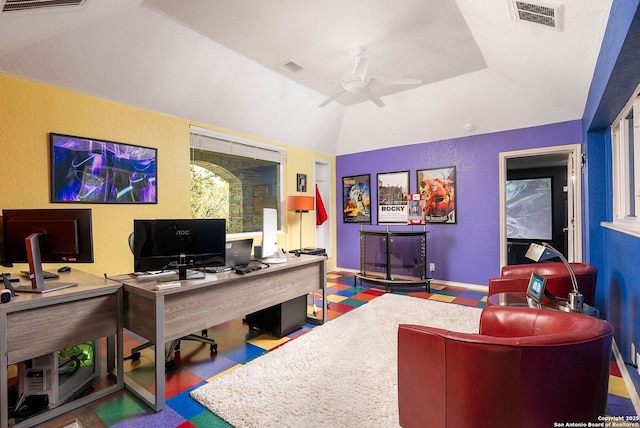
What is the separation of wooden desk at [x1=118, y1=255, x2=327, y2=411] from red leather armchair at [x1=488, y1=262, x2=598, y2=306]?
222 centimetres

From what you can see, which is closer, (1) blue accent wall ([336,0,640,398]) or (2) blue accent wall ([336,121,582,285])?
(1) blue accent wall ([336,0,640,398])

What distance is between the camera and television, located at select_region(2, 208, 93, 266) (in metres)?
2.18

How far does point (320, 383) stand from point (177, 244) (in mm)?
1587

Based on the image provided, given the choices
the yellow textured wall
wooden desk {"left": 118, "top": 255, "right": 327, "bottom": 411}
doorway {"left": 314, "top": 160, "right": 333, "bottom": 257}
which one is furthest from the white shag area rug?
doorway {"left": 314, "top": 160, "right": 333, "bottom": 257}

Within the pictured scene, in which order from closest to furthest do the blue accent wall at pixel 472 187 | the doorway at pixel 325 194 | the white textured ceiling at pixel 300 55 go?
the white textured ceiling at pixel 300 55 < the blue accent wall at pixel 472 187 < the doorway at pixel 325 194

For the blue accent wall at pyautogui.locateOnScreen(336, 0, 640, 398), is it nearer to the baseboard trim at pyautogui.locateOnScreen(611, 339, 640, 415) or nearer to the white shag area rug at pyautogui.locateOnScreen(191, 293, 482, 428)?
the baseboard trim at pyautogui.locateOnScreen(611, 339, 640, 415)

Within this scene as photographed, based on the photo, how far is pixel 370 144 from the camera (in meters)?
6.18

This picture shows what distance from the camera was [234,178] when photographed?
16.2 ft

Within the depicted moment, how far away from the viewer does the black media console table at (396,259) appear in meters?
5.21

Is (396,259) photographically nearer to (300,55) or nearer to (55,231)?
(300,55)

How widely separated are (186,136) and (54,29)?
5.55 feet

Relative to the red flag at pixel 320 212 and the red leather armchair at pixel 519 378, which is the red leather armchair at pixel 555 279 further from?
the red flag at pixel 320 212

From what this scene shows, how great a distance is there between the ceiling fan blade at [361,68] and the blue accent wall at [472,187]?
2.58 m

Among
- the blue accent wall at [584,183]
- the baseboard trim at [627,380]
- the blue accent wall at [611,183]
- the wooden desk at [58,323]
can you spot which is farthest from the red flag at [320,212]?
the baseboard trim at [627,380]
